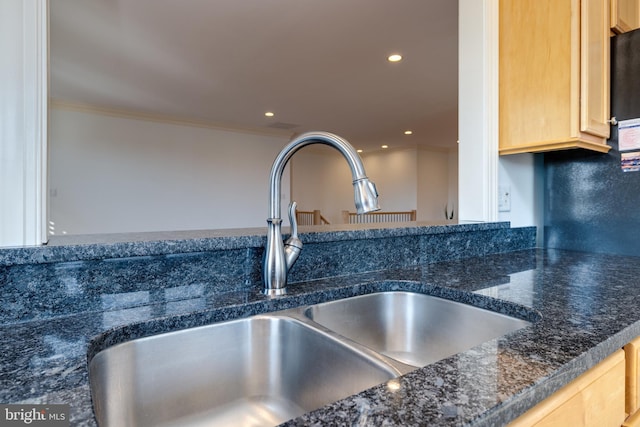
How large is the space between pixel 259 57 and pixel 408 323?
2870mm

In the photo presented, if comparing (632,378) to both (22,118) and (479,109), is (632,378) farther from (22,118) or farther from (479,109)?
(22,118)

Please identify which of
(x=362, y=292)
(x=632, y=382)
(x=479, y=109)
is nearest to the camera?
(x=632, y=382)

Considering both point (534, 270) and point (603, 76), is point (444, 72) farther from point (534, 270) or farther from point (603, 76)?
point (534, 270)

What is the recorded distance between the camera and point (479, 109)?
1438 mm

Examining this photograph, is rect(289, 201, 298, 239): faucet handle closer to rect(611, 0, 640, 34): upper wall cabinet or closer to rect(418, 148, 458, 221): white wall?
rect(611, 0, 640, 34): upper wall cabinet

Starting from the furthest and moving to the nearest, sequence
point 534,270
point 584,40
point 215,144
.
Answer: point 215,144
point 584,40
point 534,270

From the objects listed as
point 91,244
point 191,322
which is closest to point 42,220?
point 91,244

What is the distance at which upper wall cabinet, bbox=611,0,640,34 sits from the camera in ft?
4.62

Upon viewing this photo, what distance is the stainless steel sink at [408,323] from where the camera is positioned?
2.76 feet

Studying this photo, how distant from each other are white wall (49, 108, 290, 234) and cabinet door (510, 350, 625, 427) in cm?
485

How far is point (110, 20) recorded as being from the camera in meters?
2.53

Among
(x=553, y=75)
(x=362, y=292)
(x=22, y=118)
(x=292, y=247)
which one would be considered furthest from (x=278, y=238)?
(x=553, y=75)

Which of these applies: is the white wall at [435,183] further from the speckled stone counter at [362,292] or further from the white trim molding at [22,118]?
the white trim molding at [22,118]

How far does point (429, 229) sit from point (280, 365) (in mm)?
746
